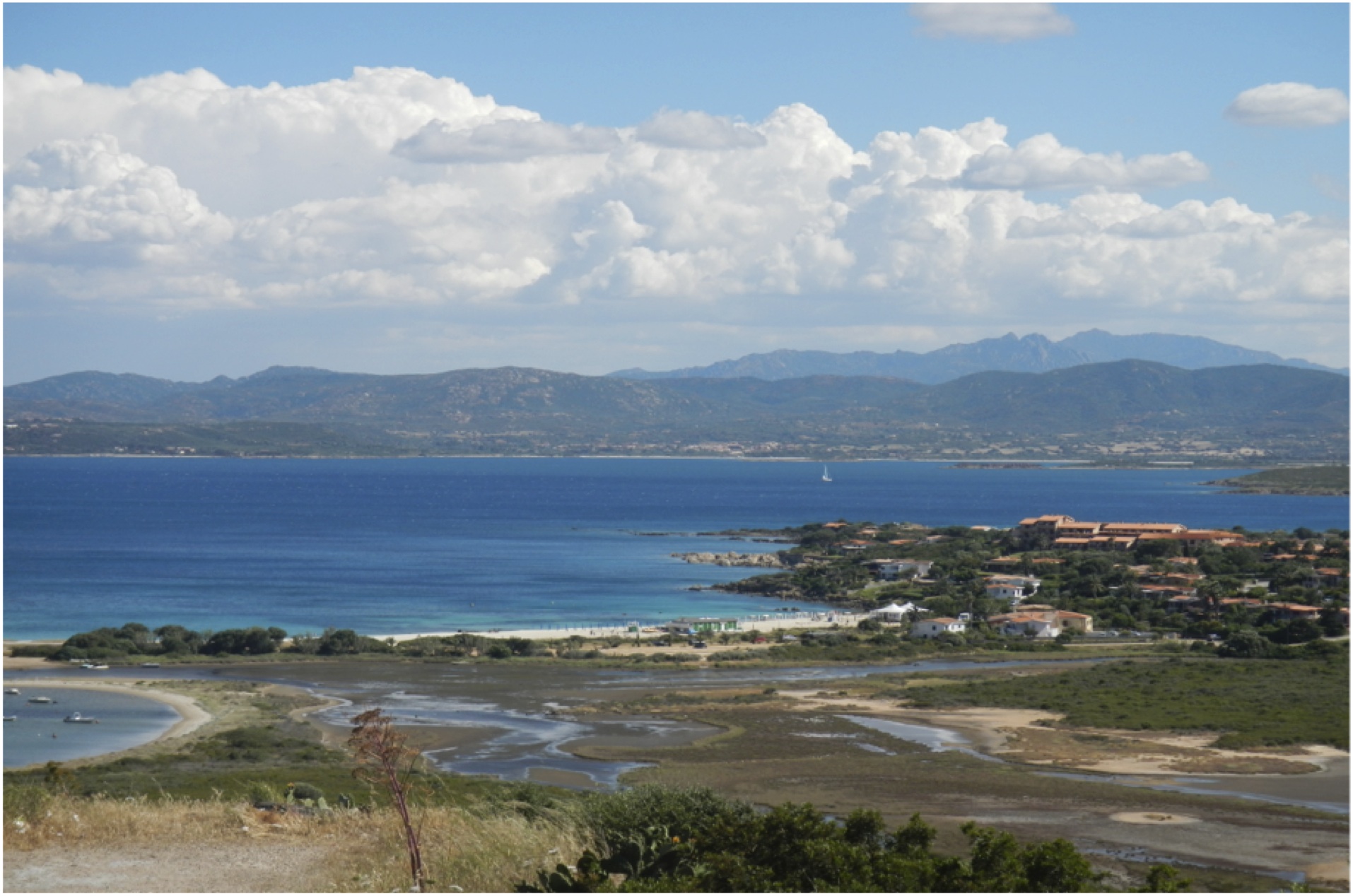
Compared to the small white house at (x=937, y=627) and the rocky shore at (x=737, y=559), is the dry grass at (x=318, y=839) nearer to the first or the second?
the small white house at (x=937, y=627)

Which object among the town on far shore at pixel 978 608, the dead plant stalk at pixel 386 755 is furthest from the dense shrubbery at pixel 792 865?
the town on far shore at pixel 978 608

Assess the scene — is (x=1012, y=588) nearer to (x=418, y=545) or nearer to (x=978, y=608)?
(x=978, y=608)

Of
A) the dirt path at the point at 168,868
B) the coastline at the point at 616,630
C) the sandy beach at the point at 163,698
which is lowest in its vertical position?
the coastline at the point at 616,630

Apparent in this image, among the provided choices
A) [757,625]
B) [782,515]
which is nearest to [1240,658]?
[757,625]

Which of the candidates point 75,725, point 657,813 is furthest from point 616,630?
point 657,813

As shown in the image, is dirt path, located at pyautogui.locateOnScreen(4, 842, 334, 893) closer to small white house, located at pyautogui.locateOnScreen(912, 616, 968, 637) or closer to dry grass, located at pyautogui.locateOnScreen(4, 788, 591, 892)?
dry grass, located at pyautogui.locateOnScreen(4, 788, 591, 892)

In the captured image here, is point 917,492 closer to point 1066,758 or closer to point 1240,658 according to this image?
point 1240,658

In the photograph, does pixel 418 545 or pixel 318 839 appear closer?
pixel 318 839

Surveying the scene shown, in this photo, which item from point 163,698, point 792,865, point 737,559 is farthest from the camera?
point 737,559
